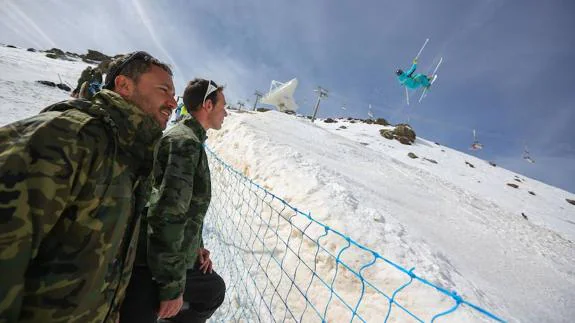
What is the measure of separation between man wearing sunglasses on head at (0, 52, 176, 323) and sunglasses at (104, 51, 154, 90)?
16 centimetres

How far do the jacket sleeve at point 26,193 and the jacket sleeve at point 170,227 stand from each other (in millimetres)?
868

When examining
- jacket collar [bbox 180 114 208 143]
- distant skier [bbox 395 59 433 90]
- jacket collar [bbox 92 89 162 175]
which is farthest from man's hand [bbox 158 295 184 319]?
distant skier [bbox 395 59 433 90]

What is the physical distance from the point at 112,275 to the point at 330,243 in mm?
4334

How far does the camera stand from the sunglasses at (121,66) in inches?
66.6

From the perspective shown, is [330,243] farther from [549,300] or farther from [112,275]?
[549,300]

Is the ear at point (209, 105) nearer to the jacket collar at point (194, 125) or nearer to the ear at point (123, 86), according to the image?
the jacket collar at point (194, 125)

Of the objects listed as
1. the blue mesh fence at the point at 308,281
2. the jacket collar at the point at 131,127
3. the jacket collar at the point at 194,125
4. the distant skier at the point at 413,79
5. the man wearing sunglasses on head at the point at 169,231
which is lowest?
the blue mesh fence at the point at 308,281

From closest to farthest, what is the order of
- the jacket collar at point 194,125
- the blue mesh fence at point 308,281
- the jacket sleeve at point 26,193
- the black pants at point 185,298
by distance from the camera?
the jacket sleeve at point 26,193 < the black pants at point 185,298 < the jacket collar at point 194,125 < the blue mesh fence at point 308,281

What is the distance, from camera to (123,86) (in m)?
1.64

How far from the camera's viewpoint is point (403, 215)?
7957mm

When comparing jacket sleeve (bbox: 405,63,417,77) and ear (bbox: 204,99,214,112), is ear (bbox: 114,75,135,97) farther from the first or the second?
jacket sleeve (bbox: 405,63,417,77)

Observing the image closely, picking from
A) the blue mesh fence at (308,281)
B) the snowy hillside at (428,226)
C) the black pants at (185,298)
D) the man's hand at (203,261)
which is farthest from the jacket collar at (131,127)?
the snowy hillside at (428,226)

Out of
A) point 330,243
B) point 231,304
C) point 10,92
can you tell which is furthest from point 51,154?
point 10,92

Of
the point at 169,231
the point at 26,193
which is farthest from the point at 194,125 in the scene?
the point at 26,193
